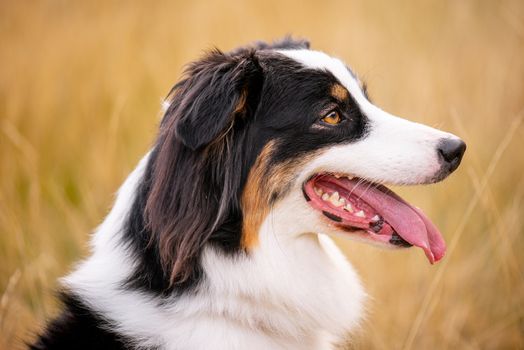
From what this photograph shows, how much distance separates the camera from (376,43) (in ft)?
25.3

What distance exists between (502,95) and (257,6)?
3.22 metres

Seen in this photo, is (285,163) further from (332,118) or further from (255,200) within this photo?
(332,118)

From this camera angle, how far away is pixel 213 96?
276 cm

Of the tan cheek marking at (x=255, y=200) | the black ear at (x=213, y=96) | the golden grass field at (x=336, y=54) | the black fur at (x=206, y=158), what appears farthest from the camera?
the golden grass field at (x=336, y=54)

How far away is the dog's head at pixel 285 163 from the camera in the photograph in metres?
2.86

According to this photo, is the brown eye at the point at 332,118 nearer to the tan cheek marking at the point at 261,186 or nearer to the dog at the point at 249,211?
the dog at the point at 249,211

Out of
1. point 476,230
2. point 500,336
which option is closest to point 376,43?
Result: point 476,230

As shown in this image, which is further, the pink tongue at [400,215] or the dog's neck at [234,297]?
the pink tongue at [400,215]

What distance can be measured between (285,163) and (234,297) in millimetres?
674

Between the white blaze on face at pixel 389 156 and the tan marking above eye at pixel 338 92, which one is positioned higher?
the tan marking above eye at pixel 338 92

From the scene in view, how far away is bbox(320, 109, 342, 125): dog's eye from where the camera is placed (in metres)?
3.07

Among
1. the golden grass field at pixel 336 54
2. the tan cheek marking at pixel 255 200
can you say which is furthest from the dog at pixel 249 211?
the golden grass field at pixel 336 54

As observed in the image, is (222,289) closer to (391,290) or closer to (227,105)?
(227,105)

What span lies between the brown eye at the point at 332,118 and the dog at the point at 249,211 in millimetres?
12
